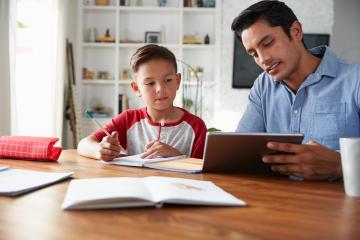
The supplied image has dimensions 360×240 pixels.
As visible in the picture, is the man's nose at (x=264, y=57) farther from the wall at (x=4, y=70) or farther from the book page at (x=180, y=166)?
the wall at (x=4, y=70)

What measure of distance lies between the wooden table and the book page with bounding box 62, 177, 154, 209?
2 centimetres

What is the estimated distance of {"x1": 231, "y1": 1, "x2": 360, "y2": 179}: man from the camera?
1376 millimetres

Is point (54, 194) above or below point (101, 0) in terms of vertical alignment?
below

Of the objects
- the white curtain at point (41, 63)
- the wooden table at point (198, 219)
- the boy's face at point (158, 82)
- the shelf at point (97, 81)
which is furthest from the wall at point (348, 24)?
the wooden table at point (198, 219)

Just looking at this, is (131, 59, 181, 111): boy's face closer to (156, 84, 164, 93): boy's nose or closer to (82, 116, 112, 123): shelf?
(156, 84, 164, 93): boy's nose

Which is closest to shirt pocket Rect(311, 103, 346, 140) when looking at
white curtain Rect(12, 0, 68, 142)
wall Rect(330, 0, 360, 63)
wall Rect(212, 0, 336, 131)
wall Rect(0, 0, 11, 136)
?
wall Rect(0, 0, 11, 136)

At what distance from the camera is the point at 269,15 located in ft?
4.74

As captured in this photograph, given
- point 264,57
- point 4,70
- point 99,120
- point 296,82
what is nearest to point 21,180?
point 264,57

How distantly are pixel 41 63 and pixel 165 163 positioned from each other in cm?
334

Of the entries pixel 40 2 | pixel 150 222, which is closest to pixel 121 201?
pixel 150 222

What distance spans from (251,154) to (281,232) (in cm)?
51

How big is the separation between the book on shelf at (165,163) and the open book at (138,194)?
291mm

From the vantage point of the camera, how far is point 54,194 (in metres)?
0.77

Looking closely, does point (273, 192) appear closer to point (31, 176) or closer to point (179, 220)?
point (179, 220)
